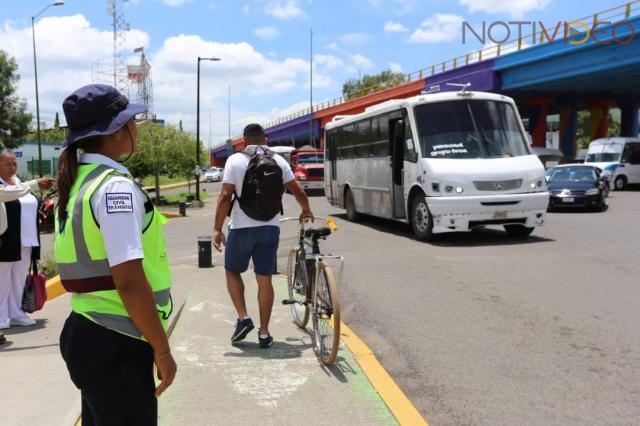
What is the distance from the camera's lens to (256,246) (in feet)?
16.5

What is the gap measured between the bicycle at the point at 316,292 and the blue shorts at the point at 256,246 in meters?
0.33

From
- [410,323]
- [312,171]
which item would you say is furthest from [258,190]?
[312,171]

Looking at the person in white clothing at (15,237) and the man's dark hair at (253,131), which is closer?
the man's dark hair at (253,131)

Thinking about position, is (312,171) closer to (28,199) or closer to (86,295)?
(28,199)

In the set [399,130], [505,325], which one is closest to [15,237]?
[505,325]

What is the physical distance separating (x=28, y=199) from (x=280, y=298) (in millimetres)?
2878

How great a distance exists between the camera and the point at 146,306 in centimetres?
203

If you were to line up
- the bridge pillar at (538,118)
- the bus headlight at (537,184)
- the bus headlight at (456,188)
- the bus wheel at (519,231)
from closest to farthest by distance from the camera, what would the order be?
the bus headlight at (456,188) < the bus headlight at (537,184) < the bus wheel at (519,231) < the bridge pillar at (538,118)

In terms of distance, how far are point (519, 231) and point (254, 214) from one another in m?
8.57

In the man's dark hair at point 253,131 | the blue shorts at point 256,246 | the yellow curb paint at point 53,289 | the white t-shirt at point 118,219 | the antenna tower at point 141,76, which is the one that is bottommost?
the yellow curb paint at point 53,289

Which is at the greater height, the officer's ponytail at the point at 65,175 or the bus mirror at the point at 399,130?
the bus mirror at the point at 399,130

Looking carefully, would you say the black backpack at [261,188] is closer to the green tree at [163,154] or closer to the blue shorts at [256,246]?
the blue shorts at [256,246]

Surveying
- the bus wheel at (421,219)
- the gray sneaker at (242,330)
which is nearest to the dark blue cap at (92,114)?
the gray sneaker at (242,330)

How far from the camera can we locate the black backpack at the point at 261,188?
4871mm
